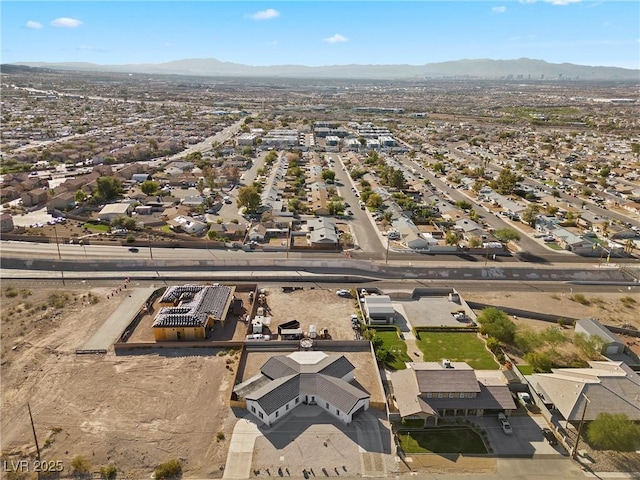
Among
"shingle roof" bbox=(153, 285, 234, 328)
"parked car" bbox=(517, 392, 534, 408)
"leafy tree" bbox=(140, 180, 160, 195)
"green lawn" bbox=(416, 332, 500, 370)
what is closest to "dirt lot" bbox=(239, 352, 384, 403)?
"green lawn" bbox=(416, 332, 500, 370)

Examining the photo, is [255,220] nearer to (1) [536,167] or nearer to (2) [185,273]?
(2) [185,273]

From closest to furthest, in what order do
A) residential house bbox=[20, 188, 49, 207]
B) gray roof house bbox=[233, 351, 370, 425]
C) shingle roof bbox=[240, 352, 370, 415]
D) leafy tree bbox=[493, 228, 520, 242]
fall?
gray roof house bbox=[233, 351, 370, 425] → shingle roof bbox=[240, 352, 370, 415] → leafy tree bbox=[493, 228, 520, 242] → residential house bbox=[20, 188, 49, 207]

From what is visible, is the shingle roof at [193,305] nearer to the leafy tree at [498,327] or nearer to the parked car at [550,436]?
the leafy tree at [498,327]

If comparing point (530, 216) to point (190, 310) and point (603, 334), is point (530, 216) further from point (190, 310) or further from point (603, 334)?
point (190, 310)

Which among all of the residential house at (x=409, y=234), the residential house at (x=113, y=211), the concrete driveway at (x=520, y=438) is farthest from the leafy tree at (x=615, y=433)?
the residential house at (x=113, y=211)

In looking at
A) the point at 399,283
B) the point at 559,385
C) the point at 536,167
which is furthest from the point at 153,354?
the point at 536,167

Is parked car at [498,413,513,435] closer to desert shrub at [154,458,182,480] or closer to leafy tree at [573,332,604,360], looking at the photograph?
leafy tree at [573,332,604,360]
